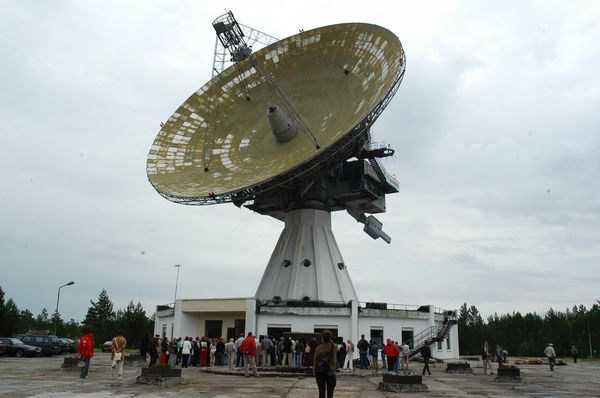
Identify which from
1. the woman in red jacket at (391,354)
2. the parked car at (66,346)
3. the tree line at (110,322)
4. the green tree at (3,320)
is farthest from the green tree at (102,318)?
the woman in red jacket at (391,354)

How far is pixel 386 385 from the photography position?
18.3 m

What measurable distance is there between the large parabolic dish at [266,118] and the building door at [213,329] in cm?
1328

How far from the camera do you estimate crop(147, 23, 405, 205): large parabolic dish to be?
3350cm

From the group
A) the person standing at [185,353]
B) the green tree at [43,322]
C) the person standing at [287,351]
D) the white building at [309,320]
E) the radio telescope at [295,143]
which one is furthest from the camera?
the green tree at [43,322]

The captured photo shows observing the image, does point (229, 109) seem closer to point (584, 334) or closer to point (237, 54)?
point (237, 54)

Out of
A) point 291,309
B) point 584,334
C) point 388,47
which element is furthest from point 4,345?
point 584,334

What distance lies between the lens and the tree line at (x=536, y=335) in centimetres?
10931

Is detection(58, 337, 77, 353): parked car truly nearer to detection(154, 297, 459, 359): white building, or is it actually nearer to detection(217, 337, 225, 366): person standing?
detection(154, 297, 459, 359): white building

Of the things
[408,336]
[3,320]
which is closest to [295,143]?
[408,336]

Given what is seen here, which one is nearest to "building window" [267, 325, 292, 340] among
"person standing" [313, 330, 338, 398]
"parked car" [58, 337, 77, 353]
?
"parked car" [58, 337, 77, 353]

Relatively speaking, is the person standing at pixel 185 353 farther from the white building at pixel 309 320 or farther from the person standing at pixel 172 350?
the white building at pixel 309 320

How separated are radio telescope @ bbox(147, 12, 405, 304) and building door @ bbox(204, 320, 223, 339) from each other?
400 cm

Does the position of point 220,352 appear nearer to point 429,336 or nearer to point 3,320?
point 429,336

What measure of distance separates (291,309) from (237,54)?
61.1ft
